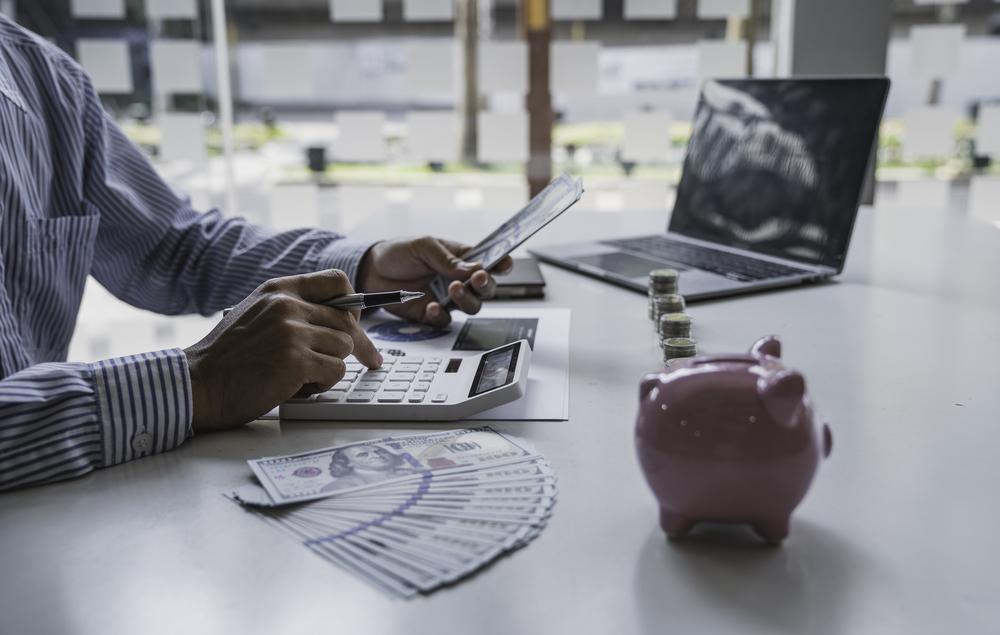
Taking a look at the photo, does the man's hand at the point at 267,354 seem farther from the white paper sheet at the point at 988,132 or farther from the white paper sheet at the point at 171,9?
the white paper sheet at the point at 988,132

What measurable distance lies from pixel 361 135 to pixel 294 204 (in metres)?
0.34

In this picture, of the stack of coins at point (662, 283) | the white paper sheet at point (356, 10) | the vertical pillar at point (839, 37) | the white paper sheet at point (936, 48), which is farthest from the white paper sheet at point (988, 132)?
the stack of coins at point (662, 283)

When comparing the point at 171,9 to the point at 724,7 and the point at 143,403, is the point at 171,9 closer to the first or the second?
the point at 724,7

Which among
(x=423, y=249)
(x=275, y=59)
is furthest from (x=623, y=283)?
(x=275, y=59)

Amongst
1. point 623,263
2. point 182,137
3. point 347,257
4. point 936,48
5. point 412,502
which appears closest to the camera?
point 412,502

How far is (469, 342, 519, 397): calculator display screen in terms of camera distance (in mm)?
872

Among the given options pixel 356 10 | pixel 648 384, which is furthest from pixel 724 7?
pixel 648 384

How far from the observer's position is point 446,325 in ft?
3.88

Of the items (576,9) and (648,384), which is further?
(576,9)

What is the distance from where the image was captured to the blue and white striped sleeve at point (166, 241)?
1354 millimetres

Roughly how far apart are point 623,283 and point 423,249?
0.33m

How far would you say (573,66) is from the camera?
9.10ft

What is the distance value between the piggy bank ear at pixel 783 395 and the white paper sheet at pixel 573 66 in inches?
91.2

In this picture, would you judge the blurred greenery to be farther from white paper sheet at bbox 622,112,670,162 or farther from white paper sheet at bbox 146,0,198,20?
white paper sheet at bbox 146,0,198,20
